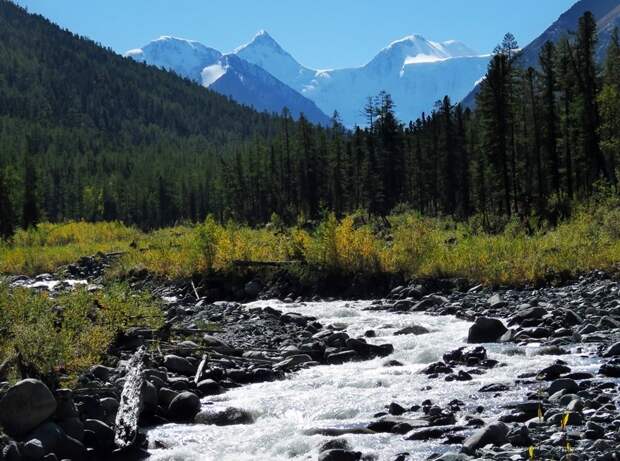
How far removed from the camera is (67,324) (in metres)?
11.6

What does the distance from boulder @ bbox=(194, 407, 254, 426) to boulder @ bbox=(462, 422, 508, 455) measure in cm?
356

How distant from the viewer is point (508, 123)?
42688 mm

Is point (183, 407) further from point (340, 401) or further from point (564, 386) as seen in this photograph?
point (564, 386)

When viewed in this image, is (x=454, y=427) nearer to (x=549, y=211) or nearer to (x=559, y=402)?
(x=559, y=402)

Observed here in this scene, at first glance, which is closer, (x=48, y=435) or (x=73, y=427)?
(x=48, y=435)

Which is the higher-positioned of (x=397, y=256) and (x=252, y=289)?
(x=397, y=256)

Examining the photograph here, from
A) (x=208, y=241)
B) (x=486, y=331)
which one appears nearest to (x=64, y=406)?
(x=486, y=331)

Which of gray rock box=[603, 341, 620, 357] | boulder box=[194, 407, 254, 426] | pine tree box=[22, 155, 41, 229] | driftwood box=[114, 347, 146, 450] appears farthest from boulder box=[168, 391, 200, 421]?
pine tree box=[22, 155, 41, 229]

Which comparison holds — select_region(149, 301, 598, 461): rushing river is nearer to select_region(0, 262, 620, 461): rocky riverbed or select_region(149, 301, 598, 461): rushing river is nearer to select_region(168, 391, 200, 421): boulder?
select_region(0, 262, 620, 461): rocky riverbed

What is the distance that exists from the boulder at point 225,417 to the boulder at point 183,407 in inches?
5.9

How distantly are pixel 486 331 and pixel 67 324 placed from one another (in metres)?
8.27

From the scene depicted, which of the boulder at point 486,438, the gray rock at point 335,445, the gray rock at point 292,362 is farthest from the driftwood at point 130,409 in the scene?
the boulder at point 486,438

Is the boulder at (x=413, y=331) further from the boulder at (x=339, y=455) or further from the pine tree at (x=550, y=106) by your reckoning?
the pine tree at (x=550, y=106)

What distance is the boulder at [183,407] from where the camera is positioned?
33.4 ft
